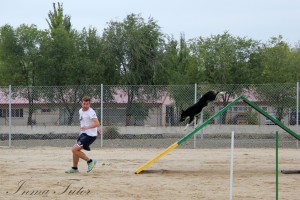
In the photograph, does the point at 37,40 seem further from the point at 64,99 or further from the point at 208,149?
the point at 208,149

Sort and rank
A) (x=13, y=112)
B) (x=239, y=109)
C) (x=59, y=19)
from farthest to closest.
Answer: (x=59, y=19) < (x=13, y=112) < (x=239, y=109)

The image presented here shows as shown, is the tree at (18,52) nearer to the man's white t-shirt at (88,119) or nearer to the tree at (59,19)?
the tree at (59,19)

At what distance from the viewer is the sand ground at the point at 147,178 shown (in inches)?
329

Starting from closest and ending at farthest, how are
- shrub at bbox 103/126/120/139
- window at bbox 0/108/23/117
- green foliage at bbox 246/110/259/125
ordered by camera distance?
green foliage at bbox 246/110/259/125 < shrub at bbox 103/126/120/139 < window at bbox 0/108/23/117

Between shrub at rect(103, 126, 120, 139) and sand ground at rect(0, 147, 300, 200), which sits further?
shrub at rect(103, 126, 120, 139)

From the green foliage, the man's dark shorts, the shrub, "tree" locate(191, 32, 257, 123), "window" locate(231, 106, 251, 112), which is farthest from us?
→ "tree" locate(191, 32, 257, 123)

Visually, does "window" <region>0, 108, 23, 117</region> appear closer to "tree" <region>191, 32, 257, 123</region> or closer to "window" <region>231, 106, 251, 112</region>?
"window" <region>231, 106, 251, 112</region>

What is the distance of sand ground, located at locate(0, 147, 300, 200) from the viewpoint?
27.4ft

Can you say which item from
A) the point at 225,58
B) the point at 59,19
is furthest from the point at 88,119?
the point at 59,19

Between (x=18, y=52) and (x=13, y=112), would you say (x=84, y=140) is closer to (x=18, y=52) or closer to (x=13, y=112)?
(x=13, y=112)

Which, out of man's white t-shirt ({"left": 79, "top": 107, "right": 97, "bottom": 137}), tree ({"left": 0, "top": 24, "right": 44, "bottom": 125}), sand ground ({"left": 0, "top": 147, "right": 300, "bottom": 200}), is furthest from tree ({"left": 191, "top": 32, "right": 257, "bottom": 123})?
man's white t-shirt ({"left": 79, "top": 107, "right": 97, "bottom": 137})

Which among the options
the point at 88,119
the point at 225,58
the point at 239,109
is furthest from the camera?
the point at 225,58

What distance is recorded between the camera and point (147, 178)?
1011 cm

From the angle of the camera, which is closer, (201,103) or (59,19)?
(201,103)
